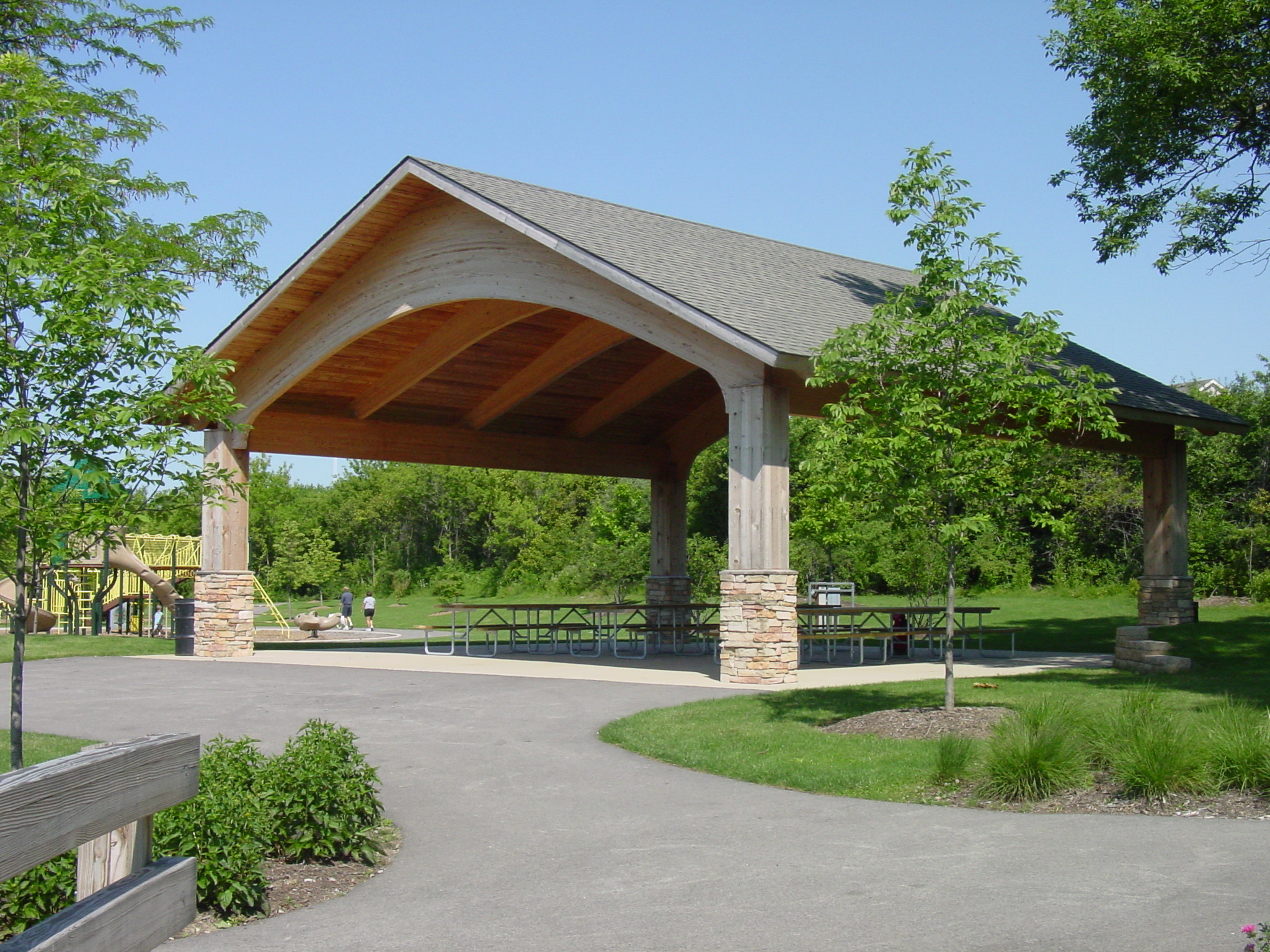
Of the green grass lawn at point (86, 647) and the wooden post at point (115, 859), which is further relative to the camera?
the green grass lawn at point (86, 647)

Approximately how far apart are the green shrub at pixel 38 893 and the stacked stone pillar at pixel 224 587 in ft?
54.9

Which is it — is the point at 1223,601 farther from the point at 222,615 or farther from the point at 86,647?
the point at 86,647

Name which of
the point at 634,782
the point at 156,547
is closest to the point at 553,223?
the point at 634,782

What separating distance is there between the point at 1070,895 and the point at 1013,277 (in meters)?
6.11

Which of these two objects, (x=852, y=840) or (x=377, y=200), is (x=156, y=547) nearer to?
(x=377, y=200)

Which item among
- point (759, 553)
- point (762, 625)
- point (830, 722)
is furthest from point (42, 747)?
point (759, 553)

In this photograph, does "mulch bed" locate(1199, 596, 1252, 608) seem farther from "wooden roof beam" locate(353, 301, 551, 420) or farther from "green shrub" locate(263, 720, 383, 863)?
"green shrub" locate(263, 720, 383, 863)

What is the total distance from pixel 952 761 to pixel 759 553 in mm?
6905

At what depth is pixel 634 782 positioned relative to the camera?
8914mm

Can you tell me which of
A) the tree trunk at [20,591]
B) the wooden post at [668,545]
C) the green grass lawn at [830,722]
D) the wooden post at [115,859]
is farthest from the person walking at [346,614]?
the wooden post at [115,859]

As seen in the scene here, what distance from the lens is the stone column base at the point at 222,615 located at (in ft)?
70.0

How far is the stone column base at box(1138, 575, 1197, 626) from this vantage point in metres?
21.7

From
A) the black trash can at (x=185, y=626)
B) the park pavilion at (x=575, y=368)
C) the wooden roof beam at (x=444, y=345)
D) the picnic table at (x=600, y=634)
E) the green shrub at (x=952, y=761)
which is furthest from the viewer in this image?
the black trash can at (x=185, y=626)

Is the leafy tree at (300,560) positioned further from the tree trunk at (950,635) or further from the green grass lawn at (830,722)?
the tree trunk at (950,635)
